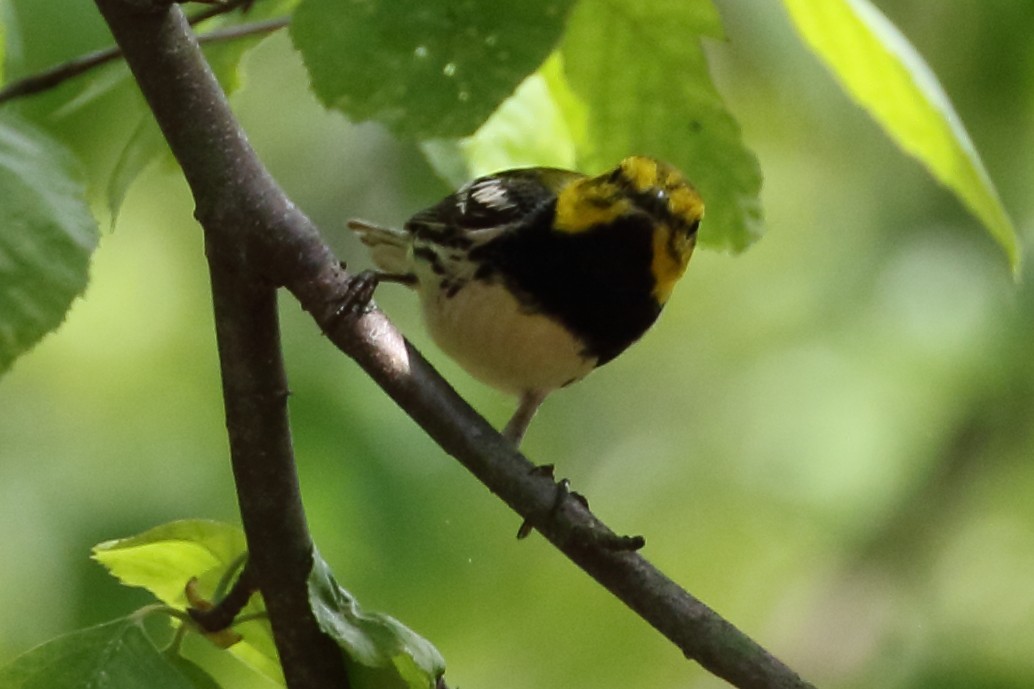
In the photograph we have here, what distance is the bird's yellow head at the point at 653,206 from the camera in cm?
71

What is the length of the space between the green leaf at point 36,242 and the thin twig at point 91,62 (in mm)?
97

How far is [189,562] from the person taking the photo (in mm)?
560

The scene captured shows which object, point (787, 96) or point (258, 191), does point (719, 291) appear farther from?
point (258, 191)

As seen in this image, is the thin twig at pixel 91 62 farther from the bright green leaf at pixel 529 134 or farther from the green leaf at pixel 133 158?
the bright green leaf at pixel 529 134

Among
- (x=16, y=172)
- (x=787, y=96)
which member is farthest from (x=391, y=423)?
(x=16, y=172)

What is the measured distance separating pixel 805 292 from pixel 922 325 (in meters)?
0.22

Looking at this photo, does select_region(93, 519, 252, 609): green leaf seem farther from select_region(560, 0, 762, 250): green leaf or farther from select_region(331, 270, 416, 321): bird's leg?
select_region(560, 0, 762, 250): green leaf

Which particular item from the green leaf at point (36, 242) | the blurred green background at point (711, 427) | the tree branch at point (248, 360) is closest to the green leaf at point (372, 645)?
the tree branch at point (248, 360)

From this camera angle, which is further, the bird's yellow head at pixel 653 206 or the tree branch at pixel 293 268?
the bird's yellow head at pixel 653 206

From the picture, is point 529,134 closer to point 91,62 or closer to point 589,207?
point 589,207

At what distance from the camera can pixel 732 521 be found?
157cm

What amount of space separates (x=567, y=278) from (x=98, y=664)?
0.38 metres

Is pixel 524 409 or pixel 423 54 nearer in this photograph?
pixel 423 54

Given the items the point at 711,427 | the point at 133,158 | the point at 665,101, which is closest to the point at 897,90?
the point at 665,101
